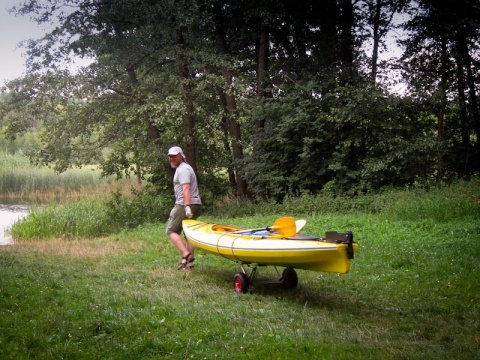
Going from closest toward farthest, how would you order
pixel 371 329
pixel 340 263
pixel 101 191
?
pixel 371 329 → pixel 340 263 → pixel 101 191

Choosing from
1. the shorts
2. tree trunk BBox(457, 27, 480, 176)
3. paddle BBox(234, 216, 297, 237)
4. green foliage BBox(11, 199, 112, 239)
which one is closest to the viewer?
paddle BBox(234, 216, 297, 237)

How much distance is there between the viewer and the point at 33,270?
8125mm

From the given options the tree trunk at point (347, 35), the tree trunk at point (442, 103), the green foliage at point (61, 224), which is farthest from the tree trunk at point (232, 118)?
the tree trunk at point (442, 103)

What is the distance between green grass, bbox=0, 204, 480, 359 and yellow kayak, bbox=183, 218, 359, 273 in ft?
1.72

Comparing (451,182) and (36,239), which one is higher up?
(451,182)

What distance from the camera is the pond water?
1590cm

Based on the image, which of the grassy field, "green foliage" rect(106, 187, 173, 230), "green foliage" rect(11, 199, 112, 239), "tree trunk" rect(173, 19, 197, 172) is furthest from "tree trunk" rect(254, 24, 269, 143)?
the grassy field

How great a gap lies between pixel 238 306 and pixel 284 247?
92 cm

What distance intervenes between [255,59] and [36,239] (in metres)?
11.0

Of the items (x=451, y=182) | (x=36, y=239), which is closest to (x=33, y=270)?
(x=36, y=239)

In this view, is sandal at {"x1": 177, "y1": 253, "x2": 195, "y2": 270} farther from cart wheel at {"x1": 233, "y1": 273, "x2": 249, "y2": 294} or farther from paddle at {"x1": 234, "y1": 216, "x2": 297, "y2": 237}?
paddle at {"x1": 234, "y1": 216, "x2": 297, "y2": 237}

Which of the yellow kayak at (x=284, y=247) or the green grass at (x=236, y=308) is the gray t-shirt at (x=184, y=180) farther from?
the green grass at (x=236, y=308)

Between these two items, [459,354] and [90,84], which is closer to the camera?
[459,354]

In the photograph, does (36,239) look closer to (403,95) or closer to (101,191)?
(101,191)
